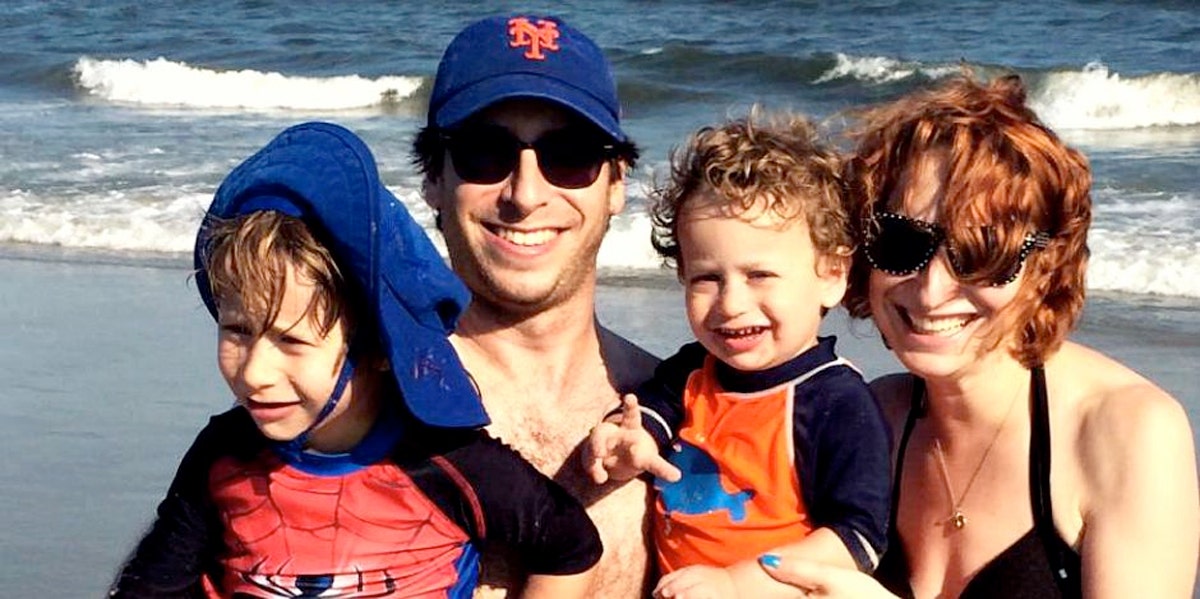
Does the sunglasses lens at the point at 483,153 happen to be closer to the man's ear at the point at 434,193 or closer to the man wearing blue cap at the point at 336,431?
the man's ear at the point at 434,193

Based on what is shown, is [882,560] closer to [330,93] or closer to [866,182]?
[866,182]

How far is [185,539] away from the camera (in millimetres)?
3348

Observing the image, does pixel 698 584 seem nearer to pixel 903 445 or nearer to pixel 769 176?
pixel 903 445

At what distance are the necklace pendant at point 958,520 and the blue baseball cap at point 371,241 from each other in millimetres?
905

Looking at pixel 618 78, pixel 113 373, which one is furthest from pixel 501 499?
pixel 618 78

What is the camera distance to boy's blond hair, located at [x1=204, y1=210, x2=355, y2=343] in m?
3.07


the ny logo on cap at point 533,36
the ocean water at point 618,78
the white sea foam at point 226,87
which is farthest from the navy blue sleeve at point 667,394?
the white sea foam at point 226,87

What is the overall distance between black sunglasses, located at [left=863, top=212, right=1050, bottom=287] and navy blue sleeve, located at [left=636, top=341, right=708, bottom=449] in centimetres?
49

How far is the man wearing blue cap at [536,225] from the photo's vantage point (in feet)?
11.7

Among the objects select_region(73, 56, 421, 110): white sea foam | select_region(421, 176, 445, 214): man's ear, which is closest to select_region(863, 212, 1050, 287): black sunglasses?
select_region(421, 176, 445, 214): man's ear

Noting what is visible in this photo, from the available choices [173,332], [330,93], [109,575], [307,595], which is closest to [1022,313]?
[307,595]

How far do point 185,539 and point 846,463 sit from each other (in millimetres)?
1167

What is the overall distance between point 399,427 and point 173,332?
5454 mm

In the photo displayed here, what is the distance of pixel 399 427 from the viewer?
330 centimetres
